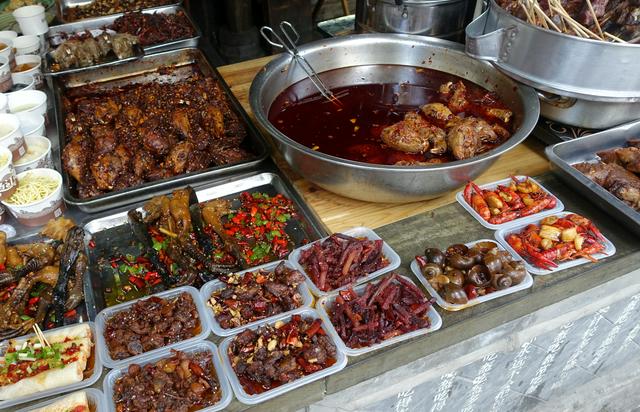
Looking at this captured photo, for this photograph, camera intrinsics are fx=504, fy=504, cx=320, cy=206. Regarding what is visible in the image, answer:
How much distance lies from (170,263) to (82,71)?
8.39ft

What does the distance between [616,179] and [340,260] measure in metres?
1.63

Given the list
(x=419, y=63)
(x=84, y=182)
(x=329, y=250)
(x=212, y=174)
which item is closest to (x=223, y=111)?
(x=212, y=174)

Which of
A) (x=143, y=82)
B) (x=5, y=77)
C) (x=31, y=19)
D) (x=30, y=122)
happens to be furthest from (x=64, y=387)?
(x=31, y=19)

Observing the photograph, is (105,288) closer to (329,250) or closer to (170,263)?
(170,263)

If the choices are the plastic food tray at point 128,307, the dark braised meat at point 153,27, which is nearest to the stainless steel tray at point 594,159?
the plastic food tray at point 128,307

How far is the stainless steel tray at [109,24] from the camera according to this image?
4594 mm

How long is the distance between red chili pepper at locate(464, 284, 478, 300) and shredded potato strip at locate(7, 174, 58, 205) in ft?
7.02

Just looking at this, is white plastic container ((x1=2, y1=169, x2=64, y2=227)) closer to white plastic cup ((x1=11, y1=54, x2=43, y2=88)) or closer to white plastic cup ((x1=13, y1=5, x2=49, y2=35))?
white plastic cup ((x1=11, y1=54, x2=43, y2=88))

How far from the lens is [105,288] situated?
2.39 m

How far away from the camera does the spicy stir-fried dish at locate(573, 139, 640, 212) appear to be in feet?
8.73

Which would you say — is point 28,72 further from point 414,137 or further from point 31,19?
point 414,137

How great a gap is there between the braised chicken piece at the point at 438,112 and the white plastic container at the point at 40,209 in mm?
2116

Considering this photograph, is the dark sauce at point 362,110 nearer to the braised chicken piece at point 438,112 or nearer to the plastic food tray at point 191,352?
the braised chicken piece at point 438,112

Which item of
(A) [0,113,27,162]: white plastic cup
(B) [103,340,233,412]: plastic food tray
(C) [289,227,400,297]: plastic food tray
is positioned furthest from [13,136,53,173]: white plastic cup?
(C) [289,227,400,297]: plastic food tray
